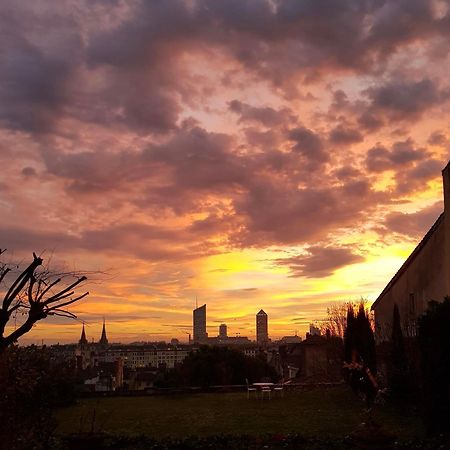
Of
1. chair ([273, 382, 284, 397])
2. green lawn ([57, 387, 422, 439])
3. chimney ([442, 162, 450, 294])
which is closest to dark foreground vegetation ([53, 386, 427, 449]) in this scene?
green lawn ([57, 387, 422, 439])

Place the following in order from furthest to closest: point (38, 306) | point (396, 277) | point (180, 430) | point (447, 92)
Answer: point (396, 277) → point (447, 92) → point (180, 430) → point (38, 306)

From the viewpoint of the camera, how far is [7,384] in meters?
8.21

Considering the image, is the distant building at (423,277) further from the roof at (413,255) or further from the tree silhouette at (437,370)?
the tree silhouette at (437,370)

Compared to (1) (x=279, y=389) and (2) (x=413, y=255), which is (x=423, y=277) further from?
(1) (x=279, y=389)

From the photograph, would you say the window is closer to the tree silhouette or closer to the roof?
the roof

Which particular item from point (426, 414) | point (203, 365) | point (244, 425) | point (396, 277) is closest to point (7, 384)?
point (244, 425)

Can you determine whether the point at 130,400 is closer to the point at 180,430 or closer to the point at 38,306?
the point at 180,430

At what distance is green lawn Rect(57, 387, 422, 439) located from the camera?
14281 mm

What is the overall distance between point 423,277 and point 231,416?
9629 mm

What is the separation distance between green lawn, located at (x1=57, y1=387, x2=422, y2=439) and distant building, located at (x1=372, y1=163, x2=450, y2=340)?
408cm

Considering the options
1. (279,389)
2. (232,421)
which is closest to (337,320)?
(279,389)

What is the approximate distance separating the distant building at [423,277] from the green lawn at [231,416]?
13.4 ft

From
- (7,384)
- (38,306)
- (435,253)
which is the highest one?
(435,253)

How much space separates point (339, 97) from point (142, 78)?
5.97 m
